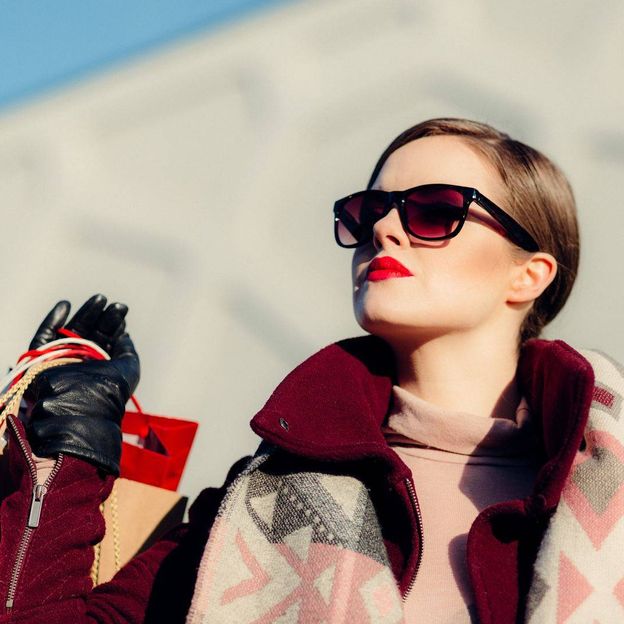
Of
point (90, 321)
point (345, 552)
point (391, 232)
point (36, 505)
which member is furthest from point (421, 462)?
point (90, 321)

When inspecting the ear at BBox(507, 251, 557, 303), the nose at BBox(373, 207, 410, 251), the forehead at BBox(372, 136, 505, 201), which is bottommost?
the ear at BBox(507, 251, 557, 303)

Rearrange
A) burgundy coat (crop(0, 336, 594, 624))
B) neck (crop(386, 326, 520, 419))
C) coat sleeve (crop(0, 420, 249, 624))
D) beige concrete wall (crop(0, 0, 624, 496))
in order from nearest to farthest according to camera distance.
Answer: burgundy coat (crop(0, 336, 594, 624))
coat sleeve (crop(0, 420, 249, 624))
neck (crop(386, 326, 520, 419))
beige concrete wall (crop(0, 0, 624, 496))

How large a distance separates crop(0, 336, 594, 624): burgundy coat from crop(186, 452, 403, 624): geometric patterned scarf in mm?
61

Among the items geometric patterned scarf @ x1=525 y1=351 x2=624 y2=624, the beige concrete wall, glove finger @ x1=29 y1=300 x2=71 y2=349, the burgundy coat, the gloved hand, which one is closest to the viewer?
geometric patterned scarf @ x1=525 y1=351 x2=624 y2=624

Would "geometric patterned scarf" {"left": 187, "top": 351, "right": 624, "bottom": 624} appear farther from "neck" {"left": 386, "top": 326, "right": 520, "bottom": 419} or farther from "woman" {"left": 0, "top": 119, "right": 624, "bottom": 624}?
"neck" {"left": 386, "top": 326, "right": 520, "bottom": 419}

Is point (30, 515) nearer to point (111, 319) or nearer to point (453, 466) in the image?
point (111, 319)

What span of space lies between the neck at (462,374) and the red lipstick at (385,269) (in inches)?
5.5

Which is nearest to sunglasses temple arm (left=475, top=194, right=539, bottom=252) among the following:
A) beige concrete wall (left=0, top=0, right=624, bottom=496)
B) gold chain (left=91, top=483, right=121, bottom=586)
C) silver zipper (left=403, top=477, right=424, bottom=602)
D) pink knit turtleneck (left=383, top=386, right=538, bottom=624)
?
pink knit turtleneck (left=383, top=386, right=538, bottom=624)

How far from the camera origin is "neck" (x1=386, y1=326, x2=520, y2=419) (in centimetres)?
158

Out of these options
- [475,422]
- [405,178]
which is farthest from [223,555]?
[405,178]

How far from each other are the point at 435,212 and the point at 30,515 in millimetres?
935

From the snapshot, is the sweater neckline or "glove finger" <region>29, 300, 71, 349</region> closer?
the sweater neckline

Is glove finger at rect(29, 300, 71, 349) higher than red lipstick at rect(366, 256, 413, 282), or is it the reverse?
red lipstick at rect(366, 256, 413, 282)

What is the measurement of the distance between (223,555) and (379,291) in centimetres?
56
